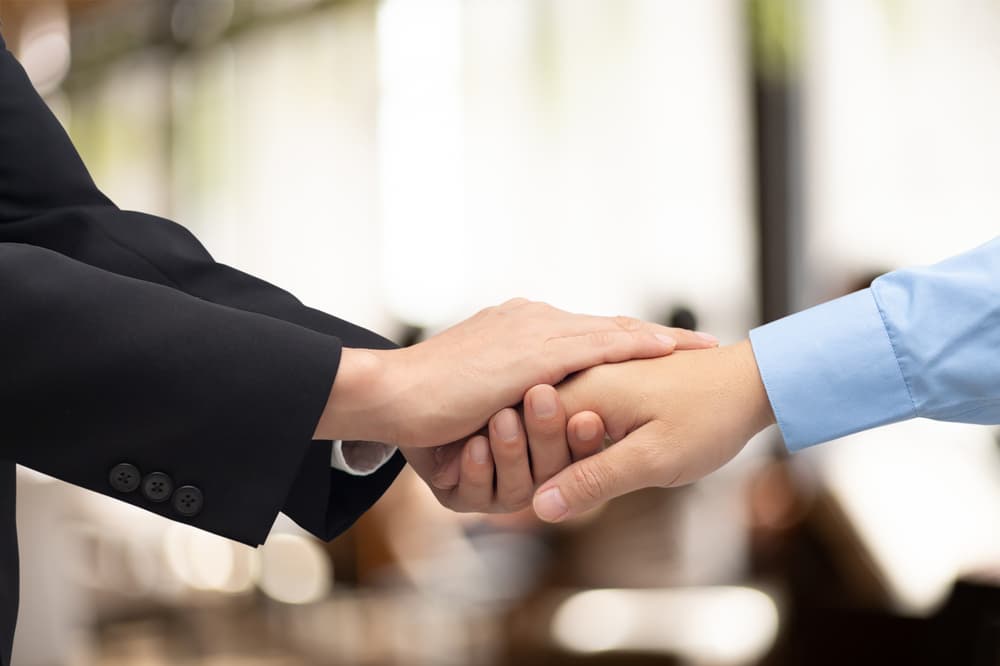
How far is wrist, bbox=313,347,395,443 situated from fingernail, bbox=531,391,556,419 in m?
0.24

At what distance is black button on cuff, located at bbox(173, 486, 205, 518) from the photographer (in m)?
1.16

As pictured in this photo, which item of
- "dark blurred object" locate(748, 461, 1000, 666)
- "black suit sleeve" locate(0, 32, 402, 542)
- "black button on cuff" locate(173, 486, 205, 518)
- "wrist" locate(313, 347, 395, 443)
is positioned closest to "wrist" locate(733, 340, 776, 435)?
"wrist" locate(313, 347, 395, 443)

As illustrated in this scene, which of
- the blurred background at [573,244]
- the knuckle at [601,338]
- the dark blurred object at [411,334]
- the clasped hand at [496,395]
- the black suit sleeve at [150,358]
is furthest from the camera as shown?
the dark blurred object at [411,334]

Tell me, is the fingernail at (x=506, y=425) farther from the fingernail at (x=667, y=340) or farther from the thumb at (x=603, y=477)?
the fingernail at (x=667, y=340)

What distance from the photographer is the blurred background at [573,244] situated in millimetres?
3684

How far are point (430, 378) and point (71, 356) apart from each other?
46 centimetres

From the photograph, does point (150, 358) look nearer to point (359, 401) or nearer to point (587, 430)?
point (359, 401)

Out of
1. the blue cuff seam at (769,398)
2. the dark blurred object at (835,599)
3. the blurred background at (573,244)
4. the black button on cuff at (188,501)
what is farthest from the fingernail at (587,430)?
the dark blurred object at (835,599)

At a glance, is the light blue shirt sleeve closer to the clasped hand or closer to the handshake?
the handshake

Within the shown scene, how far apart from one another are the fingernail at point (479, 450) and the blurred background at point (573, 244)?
1.73 metres

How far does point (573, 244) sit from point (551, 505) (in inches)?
156

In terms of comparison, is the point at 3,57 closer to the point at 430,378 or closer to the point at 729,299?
the point at 430,378

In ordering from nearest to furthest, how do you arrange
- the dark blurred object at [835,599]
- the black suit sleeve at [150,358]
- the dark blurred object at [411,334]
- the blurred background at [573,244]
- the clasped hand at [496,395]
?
the black suit sleeve at [150,358]
the clasped hand at [496,395]
the dark blurred object at [835,599]
the blurred background at [573,244]
the dark blurred object at [411,334]

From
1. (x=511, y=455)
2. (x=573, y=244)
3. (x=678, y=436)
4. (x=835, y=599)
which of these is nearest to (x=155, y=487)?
(x=511, y=455)
